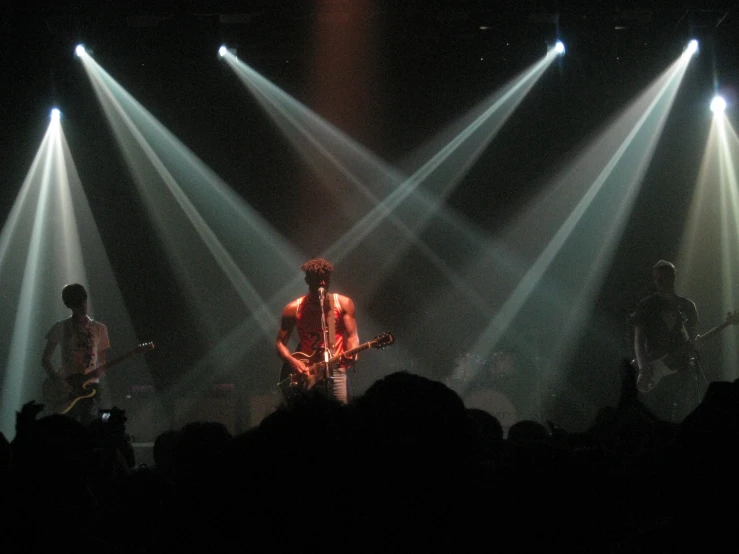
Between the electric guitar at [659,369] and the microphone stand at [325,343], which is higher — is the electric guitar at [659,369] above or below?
below

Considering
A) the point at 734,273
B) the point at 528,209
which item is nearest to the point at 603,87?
the point at 528,209

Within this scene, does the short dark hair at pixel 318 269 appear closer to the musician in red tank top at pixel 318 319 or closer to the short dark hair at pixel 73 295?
the musician in red tank top at pixel 318 319

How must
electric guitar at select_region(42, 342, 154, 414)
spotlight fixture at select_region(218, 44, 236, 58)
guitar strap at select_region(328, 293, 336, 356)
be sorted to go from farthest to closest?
spotlight fixture at select_region(218, 44, 236, 58), electric guitar at select_region(42, 342, 154, 414), guitar strap at select_region(328, 293, 336, 356)

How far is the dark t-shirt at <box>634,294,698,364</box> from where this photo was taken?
724 cm

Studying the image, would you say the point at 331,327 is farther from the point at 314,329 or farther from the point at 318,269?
the point at 318,269

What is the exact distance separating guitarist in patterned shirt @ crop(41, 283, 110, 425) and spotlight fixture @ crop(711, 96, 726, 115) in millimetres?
7956

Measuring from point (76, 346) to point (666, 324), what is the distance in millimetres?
5773

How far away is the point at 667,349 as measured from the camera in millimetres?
7250

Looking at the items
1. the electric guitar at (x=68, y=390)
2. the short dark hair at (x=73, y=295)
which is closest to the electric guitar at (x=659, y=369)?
the electric guitar at (x=68, y=390)

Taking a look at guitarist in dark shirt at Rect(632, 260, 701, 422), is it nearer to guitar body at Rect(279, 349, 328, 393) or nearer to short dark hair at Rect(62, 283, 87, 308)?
guitar body at Rect(279, 349, 328, 393)

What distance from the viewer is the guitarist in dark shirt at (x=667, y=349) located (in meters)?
7.18

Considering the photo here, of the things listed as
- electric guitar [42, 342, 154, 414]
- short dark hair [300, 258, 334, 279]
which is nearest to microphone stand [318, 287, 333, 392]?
short dark hair [300, 258, 334, 279]

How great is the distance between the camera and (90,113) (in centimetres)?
995

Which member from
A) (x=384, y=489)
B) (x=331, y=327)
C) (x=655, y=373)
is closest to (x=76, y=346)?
(x=331, y=327)
